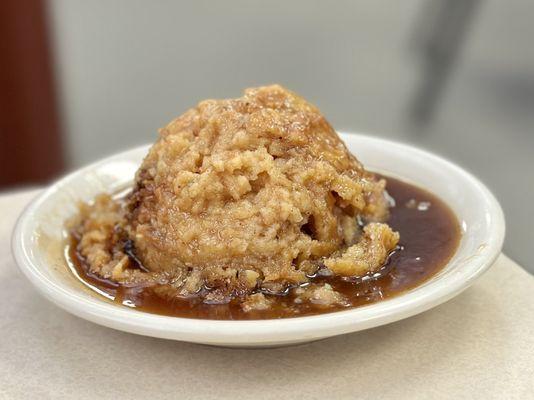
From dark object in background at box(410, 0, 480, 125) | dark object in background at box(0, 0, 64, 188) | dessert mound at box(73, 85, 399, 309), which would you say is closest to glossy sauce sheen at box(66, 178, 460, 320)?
dessert mound at box(73, 85, 399, 309)

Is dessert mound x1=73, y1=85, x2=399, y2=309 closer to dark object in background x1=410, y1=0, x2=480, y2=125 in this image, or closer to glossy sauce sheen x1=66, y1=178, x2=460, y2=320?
glossy sauce sheen x1=66, y1=178, x2=460, y2=320

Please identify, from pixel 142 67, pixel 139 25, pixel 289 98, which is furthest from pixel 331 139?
pixel 139 25

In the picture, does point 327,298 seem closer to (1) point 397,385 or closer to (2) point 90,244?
(1) point 397,385

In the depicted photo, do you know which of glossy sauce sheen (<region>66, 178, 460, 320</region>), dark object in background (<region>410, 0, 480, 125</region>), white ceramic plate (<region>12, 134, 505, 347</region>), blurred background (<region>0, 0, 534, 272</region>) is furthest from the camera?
dark object in background (<region>410, 0, 480, 125</region>)

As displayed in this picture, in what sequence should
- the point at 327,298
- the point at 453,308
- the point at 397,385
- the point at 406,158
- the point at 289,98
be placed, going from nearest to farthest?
1. the point at 397,385
2. the point at 327,298
3. the point at 453,308
4. the point at 289,98
5. the point at 406,158

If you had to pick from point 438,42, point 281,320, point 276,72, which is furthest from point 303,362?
point 438,42
